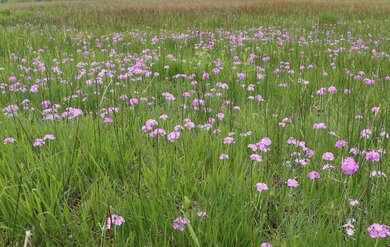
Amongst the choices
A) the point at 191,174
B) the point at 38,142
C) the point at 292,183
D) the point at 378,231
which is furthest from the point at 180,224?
the point at 38,142

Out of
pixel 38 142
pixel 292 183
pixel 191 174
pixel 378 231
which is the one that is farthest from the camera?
pixel 38 142

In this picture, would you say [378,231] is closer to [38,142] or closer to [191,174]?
[191,174]

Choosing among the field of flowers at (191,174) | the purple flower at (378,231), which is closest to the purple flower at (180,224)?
the field of flowers at (191,174)

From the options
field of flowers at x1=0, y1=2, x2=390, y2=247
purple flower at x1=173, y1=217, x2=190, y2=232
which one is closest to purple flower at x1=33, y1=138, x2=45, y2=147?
field of flowers at x1=0, y1=2, x2=390, y2=247

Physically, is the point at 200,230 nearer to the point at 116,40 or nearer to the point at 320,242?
the point at 320,242

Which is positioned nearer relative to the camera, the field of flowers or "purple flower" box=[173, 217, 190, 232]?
"purple flower" box=[173, 217, 190, 232]

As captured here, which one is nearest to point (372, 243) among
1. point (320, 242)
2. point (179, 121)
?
point (320, 242)

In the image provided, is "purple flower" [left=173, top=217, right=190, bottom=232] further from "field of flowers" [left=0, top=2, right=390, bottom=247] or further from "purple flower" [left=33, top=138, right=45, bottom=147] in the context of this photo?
"purple flower" [left=33, top=138, right=45, bottom=147]

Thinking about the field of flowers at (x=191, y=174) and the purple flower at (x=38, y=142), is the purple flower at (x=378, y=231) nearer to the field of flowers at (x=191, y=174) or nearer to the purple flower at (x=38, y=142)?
the field of flowers at (x=191, y=174)

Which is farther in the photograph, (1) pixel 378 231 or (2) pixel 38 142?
(2) pixel 38 142

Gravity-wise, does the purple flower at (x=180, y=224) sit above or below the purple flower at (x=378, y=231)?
below

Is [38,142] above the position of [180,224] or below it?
above

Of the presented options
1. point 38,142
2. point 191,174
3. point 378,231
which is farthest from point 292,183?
point 38,142

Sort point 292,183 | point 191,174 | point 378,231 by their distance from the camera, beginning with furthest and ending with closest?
point 191,174, point 292,183, point 378,231
